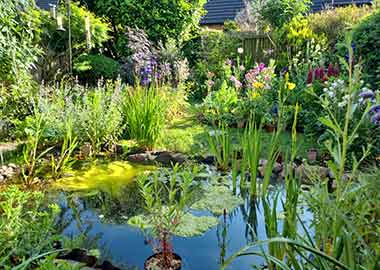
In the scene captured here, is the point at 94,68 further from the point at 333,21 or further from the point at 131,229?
the point at 333,21

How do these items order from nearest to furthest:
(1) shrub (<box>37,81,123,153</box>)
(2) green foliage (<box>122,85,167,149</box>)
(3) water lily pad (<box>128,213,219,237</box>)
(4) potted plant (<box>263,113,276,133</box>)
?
(3) water lily pad (<box>128,213,219,237</box>) → (1) shrub (<box>37,81,123,153</box>) → (2) green foliage (<box>122,85,167,149</box>) → (4) potted plant (<box>263,113,276,133</box>)

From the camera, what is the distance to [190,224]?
8.57 feet

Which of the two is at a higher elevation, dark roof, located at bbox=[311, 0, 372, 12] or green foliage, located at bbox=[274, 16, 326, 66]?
dark roof, located at bbox=[311, 0, 372, 12]

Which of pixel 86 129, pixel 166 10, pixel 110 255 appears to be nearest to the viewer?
pixel 110 255

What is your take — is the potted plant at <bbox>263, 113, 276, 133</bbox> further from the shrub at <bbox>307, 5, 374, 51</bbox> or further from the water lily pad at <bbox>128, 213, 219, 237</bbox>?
the shrub at <bbox>307, 5, 374, 51</bbox>

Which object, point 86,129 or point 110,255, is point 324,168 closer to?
point 110,255

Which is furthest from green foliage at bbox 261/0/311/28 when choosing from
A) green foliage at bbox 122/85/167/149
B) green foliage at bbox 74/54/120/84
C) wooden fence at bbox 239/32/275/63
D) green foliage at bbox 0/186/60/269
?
green foliage at bbox 0/186/60/269

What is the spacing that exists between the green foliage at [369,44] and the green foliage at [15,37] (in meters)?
3.77

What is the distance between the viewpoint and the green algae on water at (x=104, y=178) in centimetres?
334

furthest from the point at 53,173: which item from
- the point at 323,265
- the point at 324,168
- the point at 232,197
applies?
the point at 323,265

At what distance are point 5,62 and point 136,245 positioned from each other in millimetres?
2329

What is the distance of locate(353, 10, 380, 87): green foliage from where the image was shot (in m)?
4.43

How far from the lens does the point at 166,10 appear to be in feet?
28.2

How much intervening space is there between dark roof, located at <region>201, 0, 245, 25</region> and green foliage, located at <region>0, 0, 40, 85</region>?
391 inches
